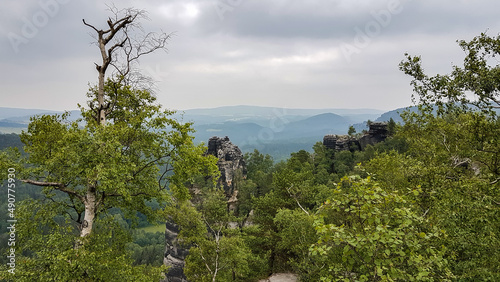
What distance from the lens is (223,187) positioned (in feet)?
164

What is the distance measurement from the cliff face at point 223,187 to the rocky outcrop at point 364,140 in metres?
25.7

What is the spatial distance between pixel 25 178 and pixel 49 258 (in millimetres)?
3026

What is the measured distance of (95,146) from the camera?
8828mm

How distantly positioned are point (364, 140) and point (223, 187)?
130 feet

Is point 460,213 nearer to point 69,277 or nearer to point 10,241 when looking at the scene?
point 69,277

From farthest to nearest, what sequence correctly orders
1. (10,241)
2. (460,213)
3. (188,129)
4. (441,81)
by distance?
(188,129) < (441,81) < (10,241) < (460,213)

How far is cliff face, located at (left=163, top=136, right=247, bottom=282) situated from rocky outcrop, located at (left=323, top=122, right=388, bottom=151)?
2566 centimetres

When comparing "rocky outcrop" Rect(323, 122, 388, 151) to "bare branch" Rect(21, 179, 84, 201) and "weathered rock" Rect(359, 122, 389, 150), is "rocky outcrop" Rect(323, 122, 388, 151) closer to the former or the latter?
"weathered rock" Rect(359, 122, 389, 150)

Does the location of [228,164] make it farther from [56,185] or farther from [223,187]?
[56,185]

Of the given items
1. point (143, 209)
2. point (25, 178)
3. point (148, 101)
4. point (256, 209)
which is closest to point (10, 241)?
point (25, 178)

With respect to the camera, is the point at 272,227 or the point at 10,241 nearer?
the point at 10,241

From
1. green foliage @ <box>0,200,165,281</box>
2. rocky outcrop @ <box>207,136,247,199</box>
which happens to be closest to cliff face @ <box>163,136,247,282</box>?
rocky outcrop @ <box>207,136,247,199</box>

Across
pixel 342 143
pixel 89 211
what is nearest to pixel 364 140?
pixel 342 143

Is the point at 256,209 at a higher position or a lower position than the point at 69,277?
lower
